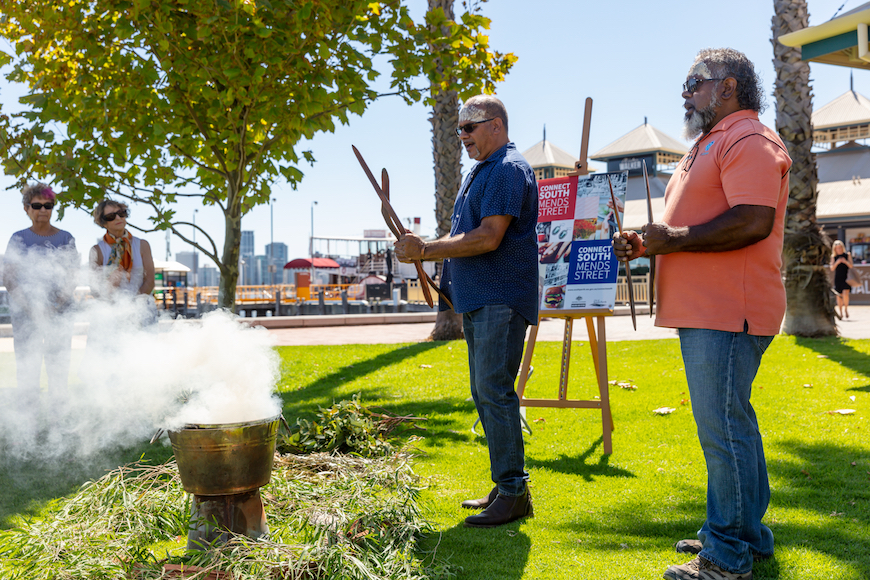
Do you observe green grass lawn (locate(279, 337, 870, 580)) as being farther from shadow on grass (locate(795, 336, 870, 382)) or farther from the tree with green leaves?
the tree with green leaves

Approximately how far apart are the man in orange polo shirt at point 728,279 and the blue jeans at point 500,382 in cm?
84

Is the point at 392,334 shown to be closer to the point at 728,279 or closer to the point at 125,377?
the point at 125,377

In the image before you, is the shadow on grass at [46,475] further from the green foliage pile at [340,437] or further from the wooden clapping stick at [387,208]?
the wooden clapping stick at [387,208]

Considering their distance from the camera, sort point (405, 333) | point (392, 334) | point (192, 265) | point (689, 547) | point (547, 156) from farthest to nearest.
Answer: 1. point (192, 265)
2. point (547, 156)
3. point (405, 333)
4. point (392, 334)
5. point (689, 547)

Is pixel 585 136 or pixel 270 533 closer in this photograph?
pixel 270 533

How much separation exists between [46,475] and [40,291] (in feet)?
6.31

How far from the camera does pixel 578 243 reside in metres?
4.96

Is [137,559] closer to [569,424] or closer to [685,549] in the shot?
[685,549]

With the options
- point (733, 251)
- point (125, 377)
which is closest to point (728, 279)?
point (733, 251)

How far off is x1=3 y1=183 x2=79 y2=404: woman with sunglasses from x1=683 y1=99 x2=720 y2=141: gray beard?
523 cm

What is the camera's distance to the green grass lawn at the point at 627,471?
2938 mm

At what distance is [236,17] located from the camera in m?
5.07

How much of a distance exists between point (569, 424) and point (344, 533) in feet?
10.4

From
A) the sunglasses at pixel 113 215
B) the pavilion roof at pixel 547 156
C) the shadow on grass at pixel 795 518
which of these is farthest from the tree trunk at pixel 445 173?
the pavilion roof at pixel 547 156
